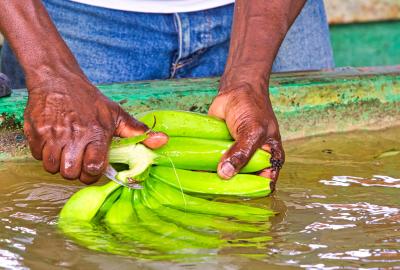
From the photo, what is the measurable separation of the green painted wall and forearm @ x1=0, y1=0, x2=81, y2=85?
3549 mm

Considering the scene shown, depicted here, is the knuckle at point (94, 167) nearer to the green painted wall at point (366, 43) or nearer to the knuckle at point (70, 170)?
the knuckle at point (70, 170)

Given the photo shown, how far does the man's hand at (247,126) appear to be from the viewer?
2.25 metres

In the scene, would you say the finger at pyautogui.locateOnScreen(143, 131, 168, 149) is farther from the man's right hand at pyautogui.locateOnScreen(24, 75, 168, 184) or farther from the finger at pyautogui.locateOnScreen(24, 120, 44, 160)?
the finger at pyautogui.locateOnScreen(24, 120, 44, 160)

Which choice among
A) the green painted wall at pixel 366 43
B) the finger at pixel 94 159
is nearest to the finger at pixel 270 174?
the finger at pixel 94 159

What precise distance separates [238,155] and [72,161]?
0.44 metres

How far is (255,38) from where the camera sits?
8.66 feet

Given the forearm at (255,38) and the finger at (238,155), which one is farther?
the forearm at (255,38)

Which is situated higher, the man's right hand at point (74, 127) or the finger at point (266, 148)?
the finger at point (266, 148)

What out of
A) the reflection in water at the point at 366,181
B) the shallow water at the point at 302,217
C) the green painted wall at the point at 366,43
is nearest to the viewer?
the shallow water at the point at 302,217

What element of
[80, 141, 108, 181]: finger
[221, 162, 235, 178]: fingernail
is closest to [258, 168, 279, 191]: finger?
[221, 162, 235, 178]: fingernail

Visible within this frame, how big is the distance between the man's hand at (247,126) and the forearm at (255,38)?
0.06 m

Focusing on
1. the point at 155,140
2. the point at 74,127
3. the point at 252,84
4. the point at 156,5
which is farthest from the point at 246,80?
the point at 156,5

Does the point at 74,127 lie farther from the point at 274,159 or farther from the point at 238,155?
the point at 274,159

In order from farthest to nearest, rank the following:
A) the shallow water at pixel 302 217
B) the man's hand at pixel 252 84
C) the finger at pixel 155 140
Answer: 1. the man's hand at pixel 252 84
2. the finger at pixel 155 140
3. the shallow water at pixel 302 217
